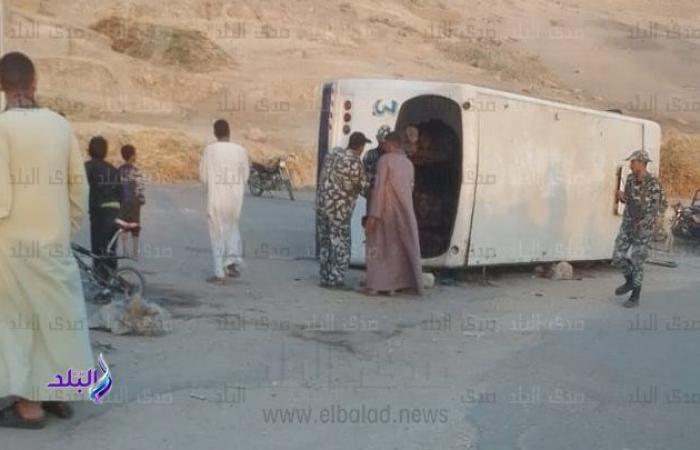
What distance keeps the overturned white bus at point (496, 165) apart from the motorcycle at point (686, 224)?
454 centimetres

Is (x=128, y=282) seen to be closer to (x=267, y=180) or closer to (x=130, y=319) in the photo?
(x=130, y=319)

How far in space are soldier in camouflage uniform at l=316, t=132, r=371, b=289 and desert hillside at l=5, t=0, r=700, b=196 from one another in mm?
16273

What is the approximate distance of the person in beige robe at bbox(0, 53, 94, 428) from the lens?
6.44 m

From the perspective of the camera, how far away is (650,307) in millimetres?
12992

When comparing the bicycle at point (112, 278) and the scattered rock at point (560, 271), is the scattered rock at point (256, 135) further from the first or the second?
the bicycle at point (112, 278)

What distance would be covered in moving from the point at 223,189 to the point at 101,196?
1.61 metres

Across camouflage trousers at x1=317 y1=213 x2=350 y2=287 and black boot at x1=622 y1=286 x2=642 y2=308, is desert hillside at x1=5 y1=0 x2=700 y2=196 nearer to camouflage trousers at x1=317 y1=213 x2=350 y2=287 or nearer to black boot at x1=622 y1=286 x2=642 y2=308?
camouflage trousers at x1=317 y1=213 x2=350 y2=287

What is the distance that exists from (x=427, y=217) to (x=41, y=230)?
348 inches

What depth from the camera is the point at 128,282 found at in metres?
11.0

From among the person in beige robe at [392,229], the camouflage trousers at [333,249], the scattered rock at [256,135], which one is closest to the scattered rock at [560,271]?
the person in beige robe at [392,229]

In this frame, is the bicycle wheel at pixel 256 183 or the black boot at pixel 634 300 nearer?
the black boot at pixel 634 300

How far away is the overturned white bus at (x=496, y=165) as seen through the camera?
13633 mm

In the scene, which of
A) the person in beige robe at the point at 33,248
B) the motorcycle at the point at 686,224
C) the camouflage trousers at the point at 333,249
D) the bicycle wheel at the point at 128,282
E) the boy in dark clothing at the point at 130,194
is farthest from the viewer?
the motorcycle at the point at 686,224

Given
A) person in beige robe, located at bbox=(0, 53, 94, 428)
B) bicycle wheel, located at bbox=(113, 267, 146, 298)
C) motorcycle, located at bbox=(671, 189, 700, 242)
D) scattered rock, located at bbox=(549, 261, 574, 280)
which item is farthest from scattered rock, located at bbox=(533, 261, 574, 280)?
person in beige robe, located at bbox=(0, 53, 94, 428)
